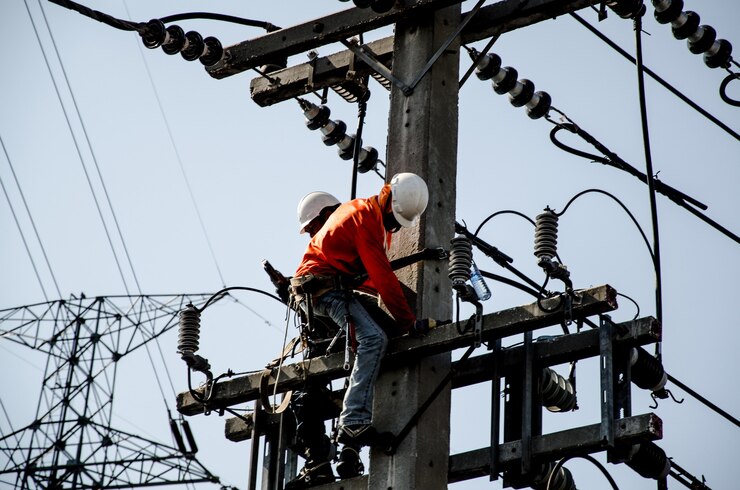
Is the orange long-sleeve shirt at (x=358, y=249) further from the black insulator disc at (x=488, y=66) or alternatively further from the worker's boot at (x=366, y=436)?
the black insulator disc at (x=488, y=66)

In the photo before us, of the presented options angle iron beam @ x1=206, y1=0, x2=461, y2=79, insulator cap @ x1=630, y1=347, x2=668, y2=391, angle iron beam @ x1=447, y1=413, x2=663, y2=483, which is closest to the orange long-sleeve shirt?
angle iron beam @ x1=447, y1=413, x2=663, y2=483

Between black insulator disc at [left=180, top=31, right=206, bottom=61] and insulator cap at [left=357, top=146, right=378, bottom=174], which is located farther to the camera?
insulator cap at [left=357, top=146, right=378, bottom=174]

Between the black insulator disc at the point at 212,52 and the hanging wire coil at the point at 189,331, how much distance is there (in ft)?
7.48

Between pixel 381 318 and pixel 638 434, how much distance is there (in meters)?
1.83

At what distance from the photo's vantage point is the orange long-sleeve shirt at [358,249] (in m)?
9.15

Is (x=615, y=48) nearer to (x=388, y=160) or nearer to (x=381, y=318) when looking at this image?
(x=388, y=160)

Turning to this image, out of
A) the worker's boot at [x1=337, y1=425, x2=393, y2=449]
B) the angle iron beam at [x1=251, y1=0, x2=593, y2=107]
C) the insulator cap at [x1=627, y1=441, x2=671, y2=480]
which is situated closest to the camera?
the worker's boot at [x1=337, y1=425, x2=393, y2=449]

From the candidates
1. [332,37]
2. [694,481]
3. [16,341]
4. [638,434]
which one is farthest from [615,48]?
[16,341]

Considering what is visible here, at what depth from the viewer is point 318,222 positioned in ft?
33.4

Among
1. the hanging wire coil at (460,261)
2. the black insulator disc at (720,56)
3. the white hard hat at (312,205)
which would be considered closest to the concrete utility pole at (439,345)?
the hanging wire coil at (460,261)

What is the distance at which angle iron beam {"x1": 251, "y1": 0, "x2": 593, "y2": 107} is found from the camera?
10117 millimetres

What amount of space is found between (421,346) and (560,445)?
101cm

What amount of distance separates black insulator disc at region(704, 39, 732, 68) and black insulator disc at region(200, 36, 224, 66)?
145 inches

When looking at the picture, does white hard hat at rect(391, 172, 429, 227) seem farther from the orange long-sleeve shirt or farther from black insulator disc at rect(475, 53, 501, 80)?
black insulator disc at rect(475, 53, 501, 80)
